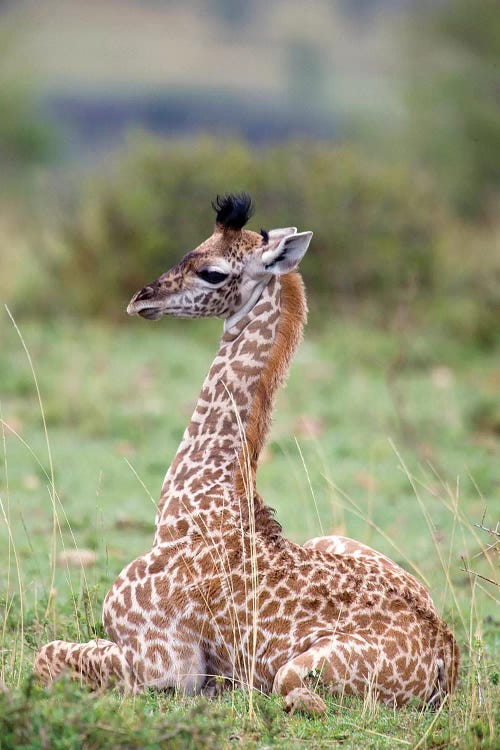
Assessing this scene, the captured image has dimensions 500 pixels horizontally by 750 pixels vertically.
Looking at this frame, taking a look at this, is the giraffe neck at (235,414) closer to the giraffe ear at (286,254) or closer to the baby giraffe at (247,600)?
the baby giraffe at (247,600)

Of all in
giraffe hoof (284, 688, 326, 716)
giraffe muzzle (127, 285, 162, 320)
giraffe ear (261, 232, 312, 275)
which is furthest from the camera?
giraffe muzzle (127, 285, 162, 320)

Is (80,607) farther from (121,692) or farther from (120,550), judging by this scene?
(120,550)

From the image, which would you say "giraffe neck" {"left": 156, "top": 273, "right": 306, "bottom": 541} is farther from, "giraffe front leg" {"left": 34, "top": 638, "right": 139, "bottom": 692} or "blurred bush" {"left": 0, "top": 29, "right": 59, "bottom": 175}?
"blurred bush" {"left": 0, "top": 29, "right": 59, "bottom": 175}

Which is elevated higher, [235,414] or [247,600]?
[235,414]

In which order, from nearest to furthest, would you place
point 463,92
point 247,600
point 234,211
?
point 247,600, point 234,211, point 463,92

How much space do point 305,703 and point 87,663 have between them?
42.6 inches

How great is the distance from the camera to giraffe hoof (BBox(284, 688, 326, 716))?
17.3ft

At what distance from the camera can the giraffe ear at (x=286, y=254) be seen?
6.02m

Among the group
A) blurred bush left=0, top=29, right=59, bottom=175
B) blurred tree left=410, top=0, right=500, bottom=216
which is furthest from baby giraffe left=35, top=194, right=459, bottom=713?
blurred bush left=0, top=29, right=59, bottom=175

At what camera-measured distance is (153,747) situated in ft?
15.0

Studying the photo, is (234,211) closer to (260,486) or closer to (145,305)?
(145,305)

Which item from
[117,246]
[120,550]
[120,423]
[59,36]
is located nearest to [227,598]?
[120,550]

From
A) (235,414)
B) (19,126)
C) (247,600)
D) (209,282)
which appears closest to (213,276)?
(209,282)

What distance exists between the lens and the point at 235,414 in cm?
605
